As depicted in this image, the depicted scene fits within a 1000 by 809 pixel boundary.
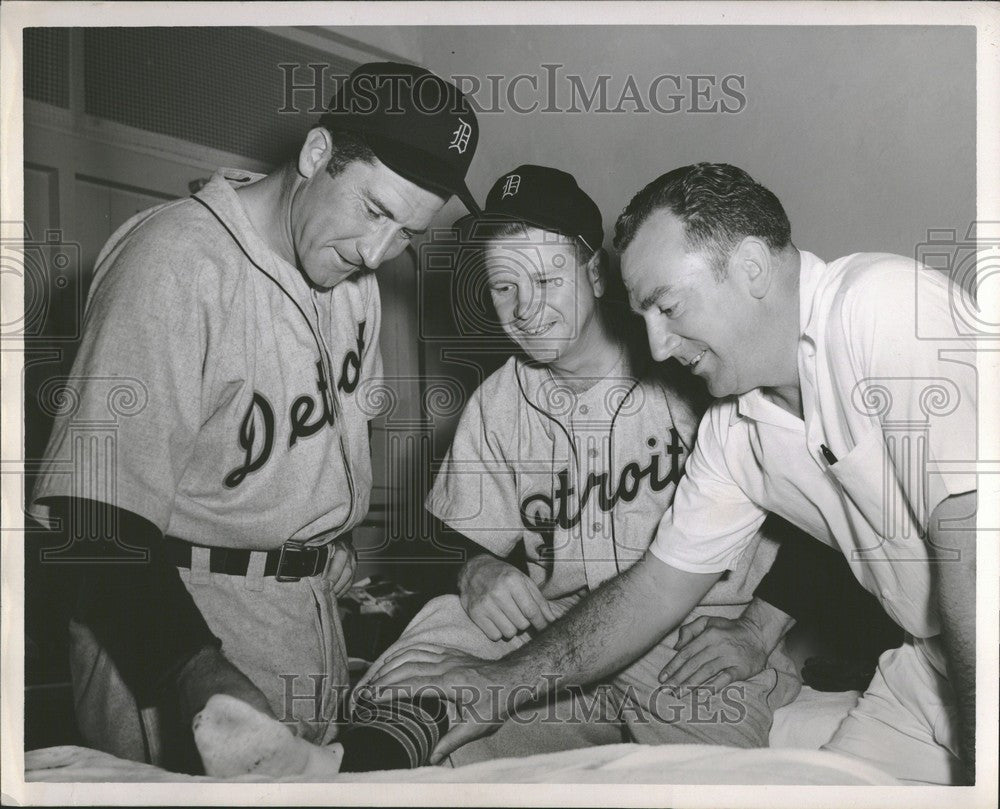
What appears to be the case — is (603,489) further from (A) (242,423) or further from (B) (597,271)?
(A) (242,423)

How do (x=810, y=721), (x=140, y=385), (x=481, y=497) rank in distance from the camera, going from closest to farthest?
(x=140, y=385), (x=810, y=721), (x=481, y=497)

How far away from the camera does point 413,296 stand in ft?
5.40

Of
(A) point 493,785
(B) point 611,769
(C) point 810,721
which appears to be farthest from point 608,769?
(C) point 810,721

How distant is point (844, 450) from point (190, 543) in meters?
1.04

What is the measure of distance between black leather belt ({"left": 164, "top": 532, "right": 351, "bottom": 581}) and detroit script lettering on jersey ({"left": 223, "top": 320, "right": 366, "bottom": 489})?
4.3 inches

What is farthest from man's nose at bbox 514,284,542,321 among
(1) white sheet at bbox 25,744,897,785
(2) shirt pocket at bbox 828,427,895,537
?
(1) white sheet at bbox 25,744,897,785

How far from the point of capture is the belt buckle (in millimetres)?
1519

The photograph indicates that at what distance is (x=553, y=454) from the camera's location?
1.59 meters

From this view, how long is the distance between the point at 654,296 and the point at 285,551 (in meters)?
0.73

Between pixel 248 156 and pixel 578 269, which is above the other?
pixel 248 156

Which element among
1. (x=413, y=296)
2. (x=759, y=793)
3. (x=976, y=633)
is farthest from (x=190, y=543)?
(x=976, y=633)

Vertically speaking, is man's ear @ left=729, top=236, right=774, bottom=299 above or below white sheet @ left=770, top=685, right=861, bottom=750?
above

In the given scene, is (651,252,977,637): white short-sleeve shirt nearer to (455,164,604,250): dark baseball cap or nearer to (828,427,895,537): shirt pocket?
(828,427,895,537): shirt pocket

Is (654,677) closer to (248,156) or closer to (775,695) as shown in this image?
(775,695)
